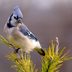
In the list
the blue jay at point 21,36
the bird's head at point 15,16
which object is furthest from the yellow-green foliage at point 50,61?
the blue jay at point 21,36

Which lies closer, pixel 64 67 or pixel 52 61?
pixel 52 61

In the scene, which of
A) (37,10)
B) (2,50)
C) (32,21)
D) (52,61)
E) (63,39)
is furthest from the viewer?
(37,10)

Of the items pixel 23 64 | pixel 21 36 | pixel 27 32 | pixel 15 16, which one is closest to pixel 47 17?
pixel 21 36

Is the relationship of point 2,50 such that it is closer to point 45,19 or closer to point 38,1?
point 45,19

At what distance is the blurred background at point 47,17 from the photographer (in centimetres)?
521

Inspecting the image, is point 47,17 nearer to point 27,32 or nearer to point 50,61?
point 27,32

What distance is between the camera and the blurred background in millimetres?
5207

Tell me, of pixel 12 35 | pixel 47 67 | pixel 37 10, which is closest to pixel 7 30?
pixel 12 35

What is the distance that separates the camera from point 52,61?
1131 millimetres

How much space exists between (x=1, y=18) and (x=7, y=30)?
3.70 meters

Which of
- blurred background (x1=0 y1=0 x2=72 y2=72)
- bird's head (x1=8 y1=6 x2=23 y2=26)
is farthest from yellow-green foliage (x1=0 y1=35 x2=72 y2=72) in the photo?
blurred background (x1=0 y1=0 x2=72 y2=72)

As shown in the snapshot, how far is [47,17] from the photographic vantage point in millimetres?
5949

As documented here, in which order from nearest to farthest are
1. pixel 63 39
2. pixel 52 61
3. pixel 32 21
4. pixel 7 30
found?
pixel 52 61 < pixel 7 30 < pixel 63 39 < pixel 32 21

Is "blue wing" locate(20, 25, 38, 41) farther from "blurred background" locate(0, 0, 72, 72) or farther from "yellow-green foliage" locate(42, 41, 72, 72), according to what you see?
"blurred background" locate(0, 0, 72, 72)
